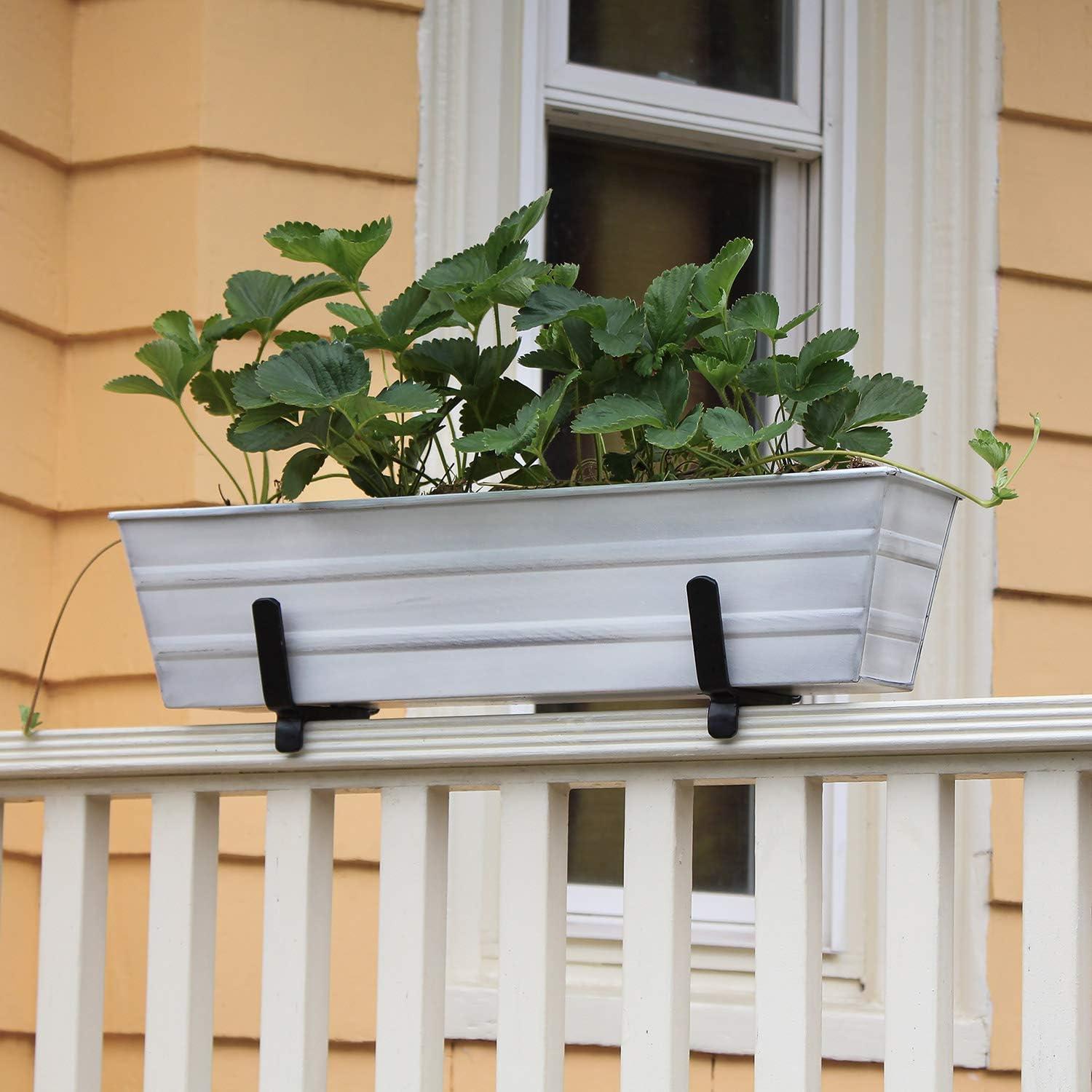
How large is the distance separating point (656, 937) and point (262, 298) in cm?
57

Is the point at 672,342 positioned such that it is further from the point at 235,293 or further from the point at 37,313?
the point at 37,313

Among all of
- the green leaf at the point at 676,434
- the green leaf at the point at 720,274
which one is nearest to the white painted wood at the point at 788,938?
the green leaf at the point at 676,434

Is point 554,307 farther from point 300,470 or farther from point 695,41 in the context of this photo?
point 695,41

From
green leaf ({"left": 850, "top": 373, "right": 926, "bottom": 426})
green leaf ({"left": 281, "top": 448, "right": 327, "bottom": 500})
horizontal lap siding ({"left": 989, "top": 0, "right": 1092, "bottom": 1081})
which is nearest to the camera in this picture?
green leaf ({"left": 850, "top": 373, "right": 926, "bottom": 426})

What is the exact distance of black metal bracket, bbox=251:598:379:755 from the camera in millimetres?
1096

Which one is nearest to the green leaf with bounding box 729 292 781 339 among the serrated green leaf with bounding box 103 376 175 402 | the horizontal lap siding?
the serrated green leaf with bounding box 103 376 175 402

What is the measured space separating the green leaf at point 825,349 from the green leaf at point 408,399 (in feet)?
0.86

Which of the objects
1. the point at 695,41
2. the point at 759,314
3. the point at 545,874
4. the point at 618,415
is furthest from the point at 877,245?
the point at 545,874

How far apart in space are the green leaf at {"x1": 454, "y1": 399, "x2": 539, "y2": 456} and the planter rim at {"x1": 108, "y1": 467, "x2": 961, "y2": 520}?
0.03 meters

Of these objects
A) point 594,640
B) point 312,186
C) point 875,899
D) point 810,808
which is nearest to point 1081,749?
point 810,808

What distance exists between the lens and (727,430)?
100 centimetres

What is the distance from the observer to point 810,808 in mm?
1024

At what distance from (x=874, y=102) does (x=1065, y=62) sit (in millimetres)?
315

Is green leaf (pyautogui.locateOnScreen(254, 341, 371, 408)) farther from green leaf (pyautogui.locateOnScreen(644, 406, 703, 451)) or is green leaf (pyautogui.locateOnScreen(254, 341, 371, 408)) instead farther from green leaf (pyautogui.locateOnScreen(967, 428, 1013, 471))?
green leaf (pyautogui.locateOnScreen(967, 428, 1013, 471))
